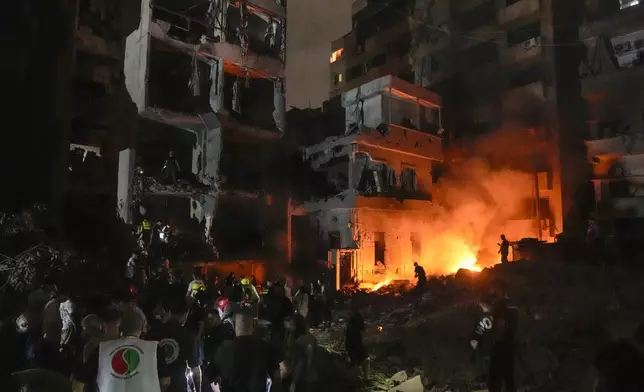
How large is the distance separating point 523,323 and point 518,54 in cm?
2498

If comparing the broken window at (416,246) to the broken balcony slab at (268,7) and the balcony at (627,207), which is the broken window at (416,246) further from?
the broken balcony slab at (268,7)

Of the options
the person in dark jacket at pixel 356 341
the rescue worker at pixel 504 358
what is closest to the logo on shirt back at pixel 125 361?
the rescue worker at pixel 504 358

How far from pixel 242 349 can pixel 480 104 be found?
34.0 metres

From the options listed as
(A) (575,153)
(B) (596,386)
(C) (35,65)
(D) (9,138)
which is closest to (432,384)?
(B) (596,386)

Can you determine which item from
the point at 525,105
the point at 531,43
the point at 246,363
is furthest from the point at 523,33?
the point at 246,363

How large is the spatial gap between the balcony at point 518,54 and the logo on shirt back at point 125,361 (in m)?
32.6

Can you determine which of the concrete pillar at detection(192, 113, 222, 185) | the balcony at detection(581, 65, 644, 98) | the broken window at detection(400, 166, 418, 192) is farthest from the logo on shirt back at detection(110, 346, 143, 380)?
the balcony at detection(581, 65, 644, 98)

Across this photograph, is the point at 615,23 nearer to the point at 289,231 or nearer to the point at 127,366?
the point at 289,231

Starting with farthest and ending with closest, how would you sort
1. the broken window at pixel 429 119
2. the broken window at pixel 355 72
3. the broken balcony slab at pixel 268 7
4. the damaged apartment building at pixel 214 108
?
the broken window at pixel 355 72 → the broken window at pixel 429 119 → the broken balcony slab at pixel 268 7 → the damaged apartment building at pixel 214 108

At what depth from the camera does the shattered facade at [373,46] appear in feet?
135

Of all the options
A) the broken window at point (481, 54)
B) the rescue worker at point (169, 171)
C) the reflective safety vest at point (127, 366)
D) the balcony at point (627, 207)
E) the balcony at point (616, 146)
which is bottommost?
the reflective safety vest at point (127, 366)

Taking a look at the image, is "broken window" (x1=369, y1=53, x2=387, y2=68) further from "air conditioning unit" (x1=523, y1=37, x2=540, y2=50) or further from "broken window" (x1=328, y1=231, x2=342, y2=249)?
"broken window" (x1=328, y1=231, x2=342, y2=249)

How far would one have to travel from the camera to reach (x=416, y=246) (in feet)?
92.2

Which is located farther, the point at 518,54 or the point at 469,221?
the point at 518,54
